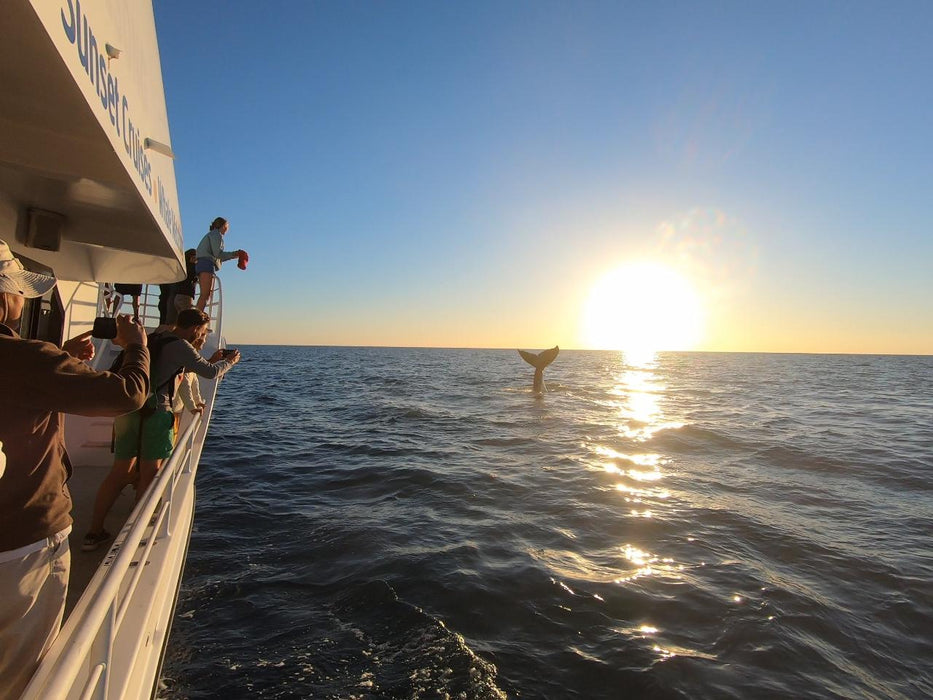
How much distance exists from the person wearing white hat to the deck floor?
1.95 meters

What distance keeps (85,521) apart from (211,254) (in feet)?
16.8

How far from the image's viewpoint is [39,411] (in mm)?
2064

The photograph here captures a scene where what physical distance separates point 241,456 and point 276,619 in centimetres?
772

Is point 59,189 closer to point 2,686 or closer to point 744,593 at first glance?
point 2,686

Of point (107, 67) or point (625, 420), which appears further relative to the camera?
point (625, 420)

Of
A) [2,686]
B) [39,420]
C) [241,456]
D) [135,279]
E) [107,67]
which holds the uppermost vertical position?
[107,67]

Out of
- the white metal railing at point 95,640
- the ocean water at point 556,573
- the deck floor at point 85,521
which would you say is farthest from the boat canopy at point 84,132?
the ocean water at point 556,573

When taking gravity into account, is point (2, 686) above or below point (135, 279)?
below

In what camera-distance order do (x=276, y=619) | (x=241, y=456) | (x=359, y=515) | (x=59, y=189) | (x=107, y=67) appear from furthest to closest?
(x=241, y=456), (x=359, y=515), (x=276, y=619), (x=59, y=189), (x=107, y=67)

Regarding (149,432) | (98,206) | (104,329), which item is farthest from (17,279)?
(149,432)

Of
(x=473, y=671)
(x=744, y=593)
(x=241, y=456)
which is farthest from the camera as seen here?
(x=241, y=456)

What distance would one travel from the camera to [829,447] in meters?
13.5

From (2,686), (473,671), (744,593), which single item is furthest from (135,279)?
(744,593)

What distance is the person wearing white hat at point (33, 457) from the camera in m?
1.88
